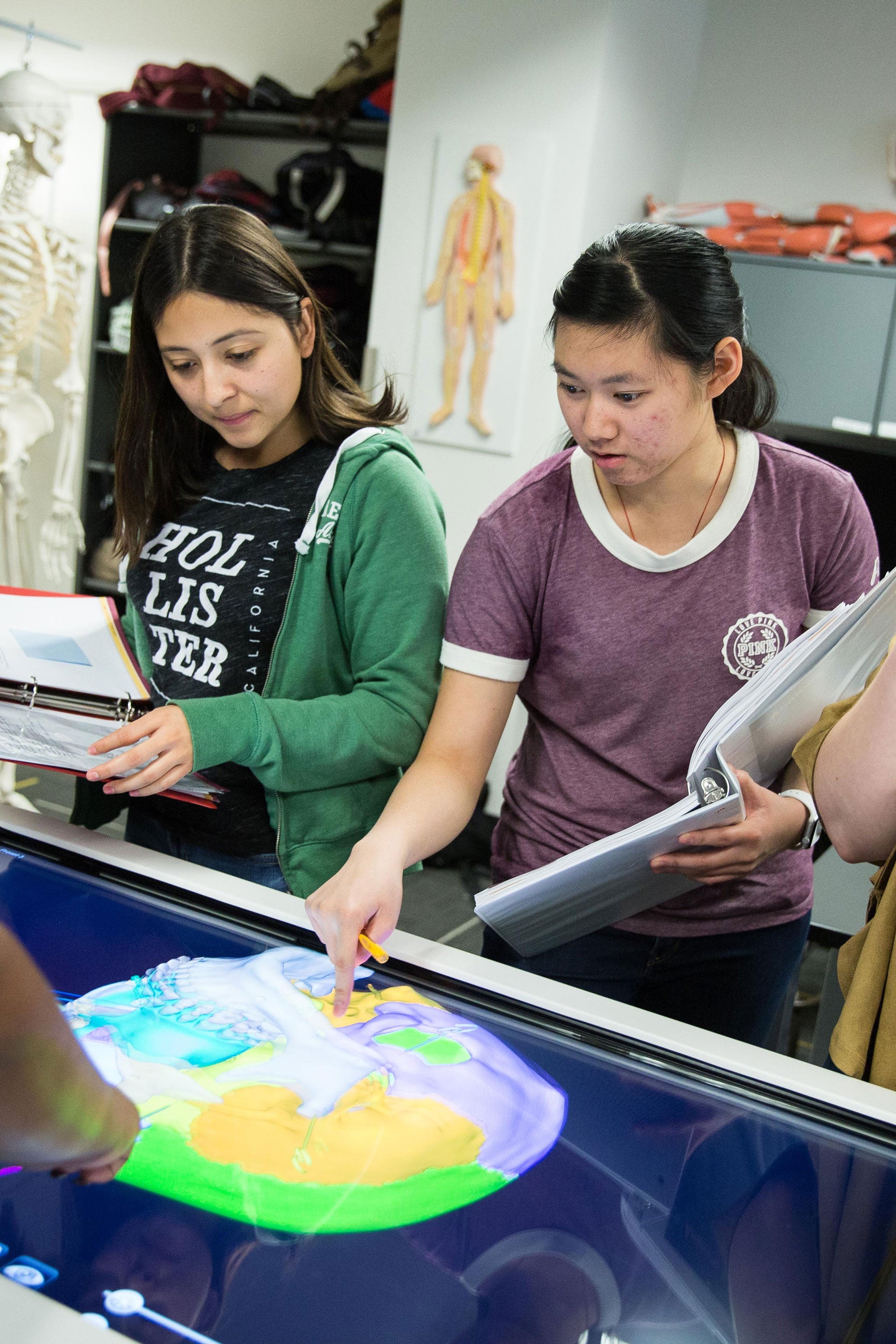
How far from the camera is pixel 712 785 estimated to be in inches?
35.7

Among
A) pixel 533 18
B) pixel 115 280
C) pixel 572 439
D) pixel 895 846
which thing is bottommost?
pixel 895 846

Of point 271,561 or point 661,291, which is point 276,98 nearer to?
point 271,561

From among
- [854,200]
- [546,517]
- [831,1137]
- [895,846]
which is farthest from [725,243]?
[831,1137]

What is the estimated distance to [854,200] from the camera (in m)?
3.39

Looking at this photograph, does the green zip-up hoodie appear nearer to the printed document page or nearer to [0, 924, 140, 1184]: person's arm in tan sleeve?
the printed document page

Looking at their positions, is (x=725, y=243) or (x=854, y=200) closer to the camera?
(x=725, y=243)

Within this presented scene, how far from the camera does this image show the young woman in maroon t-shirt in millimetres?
1080

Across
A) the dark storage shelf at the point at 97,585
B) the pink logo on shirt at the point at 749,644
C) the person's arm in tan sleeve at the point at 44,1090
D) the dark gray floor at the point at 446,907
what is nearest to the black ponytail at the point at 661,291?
the pink logo on shirt at the point at 749,644

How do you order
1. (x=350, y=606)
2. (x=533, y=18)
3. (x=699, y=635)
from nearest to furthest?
(x=699, y=635) < (x=350, y=606) < (x=533, y=18)

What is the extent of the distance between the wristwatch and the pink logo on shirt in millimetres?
125

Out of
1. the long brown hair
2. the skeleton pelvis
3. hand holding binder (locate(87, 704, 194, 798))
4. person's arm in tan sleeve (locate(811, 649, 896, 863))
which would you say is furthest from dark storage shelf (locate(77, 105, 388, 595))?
person's arm in tan sleeve (locate(811, 649, 896, 863))

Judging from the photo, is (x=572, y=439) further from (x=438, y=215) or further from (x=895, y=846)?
(x=438, y=215)

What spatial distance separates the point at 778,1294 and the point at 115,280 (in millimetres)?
4101

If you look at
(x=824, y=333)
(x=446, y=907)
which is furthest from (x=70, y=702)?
(x=824, y=333)
